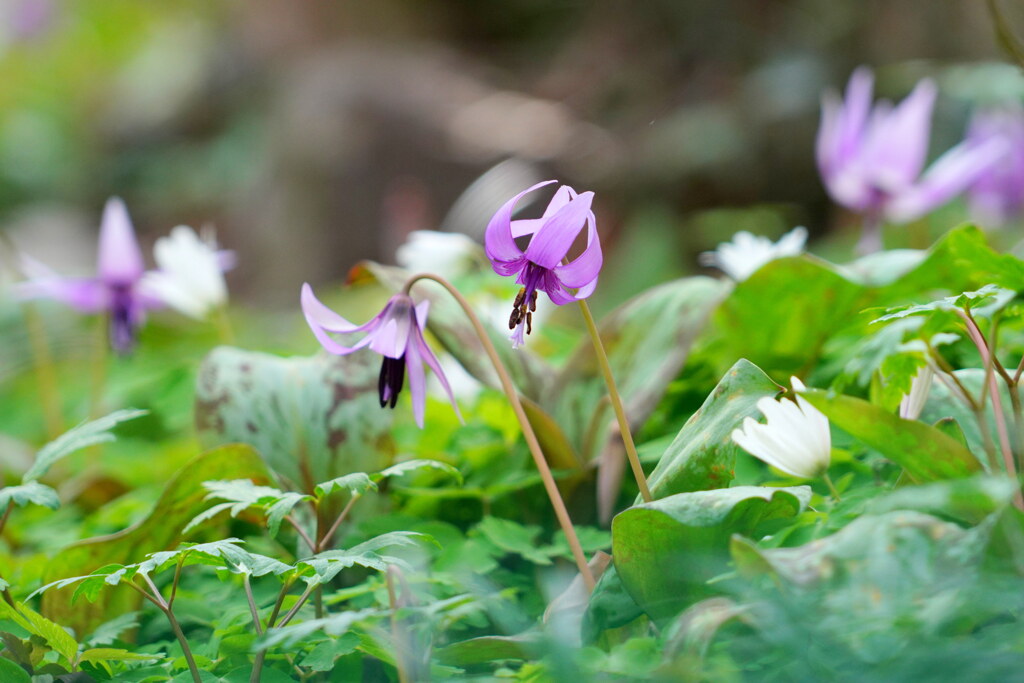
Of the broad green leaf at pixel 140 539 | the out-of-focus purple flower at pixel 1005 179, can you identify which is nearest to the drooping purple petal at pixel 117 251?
the broad green leaf at pixel 140 539

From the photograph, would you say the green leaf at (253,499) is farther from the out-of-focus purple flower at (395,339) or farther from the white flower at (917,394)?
the white flower at (917,394)

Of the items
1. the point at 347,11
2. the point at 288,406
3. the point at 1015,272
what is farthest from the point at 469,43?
the point at 1015,272

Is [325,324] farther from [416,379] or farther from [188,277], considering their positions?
[188,277]

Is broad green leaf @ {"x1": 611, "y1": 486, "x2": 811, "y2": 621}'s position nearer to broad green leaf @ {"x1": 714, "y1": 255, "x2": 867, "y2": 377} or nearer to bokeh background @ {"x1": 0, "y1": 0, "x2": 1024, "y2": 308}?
broad green leaf @ {"x1": 714, "y1": 255, "x2": 867, "y2": 377}

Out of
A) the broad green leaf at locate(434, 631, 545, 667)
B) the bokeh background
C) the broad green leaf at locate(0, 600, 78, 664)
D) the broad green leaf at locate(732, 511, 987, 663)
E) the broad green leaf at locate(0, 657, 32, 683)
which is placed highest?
the bokeh background

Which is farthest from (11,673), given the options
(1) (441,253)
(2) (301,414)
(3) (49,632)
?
Answer: (1) (441,253)

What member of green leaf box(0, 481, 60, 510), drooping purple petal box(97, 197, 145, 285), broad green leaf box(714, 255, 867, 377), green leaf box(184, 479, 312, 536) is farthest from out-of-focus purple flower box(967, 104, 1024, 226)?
green leaf box(0, 481, 60, 510)

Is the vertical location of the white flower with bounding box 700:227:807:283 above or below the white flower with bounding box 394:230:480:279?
below
